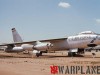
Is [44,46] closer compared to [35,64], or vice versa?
[35,64]

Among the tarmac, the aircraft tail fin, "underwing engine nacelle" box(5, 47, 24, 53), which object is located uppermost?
the aircraft tail fin

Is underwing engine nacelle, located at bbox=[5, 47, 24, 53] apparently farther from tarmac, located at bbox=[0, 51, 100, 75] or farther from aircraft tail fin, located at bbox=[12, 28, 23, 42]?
tarmac, located at bbox=[0, 51, 100, 75]

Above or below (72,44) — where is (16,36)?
above

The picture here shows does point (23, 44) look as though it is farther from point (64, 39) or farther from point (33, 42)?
point (64, 39)

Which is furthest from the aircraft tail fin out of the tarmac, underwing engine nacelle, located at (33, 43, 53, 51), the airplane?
the tarmac

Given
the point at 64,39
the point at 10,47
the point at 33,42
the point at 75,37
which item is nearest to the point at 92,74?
the point at 75,37

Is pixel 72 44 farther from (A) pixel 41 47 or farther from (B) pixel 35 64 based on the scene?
(B) pixel 35 64

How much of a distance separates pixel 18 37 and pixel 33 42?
13.8 meters

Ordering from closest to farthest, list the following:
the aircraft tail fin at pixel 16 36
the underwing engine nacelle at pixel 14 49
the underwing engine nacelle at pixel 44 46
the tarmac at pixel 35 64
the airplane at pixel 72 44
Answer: the tarmac at pixel 35 64 → the airplane at pixel 72 44 → the underwing engine nacelle at pixel 44 46 → the underwing engine nacelle at pixel 14 49 → the aircraft tail fin at pixel 16 36

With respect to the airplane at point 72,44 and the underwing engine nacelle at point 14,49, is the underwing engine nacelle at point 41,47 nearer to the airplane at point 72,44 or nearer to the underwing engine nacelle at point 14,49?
the airplane at point 72,44

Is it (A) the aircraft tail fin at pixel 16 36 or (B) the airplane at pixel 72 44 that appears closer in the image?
(B) the airplane at pixel 72 44

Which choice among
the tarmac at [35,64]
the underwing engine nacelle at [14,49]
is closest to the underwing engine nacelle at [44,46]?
the tarmac at [35,64]

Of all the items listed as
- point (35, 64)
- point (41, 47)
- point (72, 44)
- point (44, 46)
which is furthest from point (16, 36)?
point (35, 64)

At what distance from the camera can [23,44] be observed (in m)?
38.8
